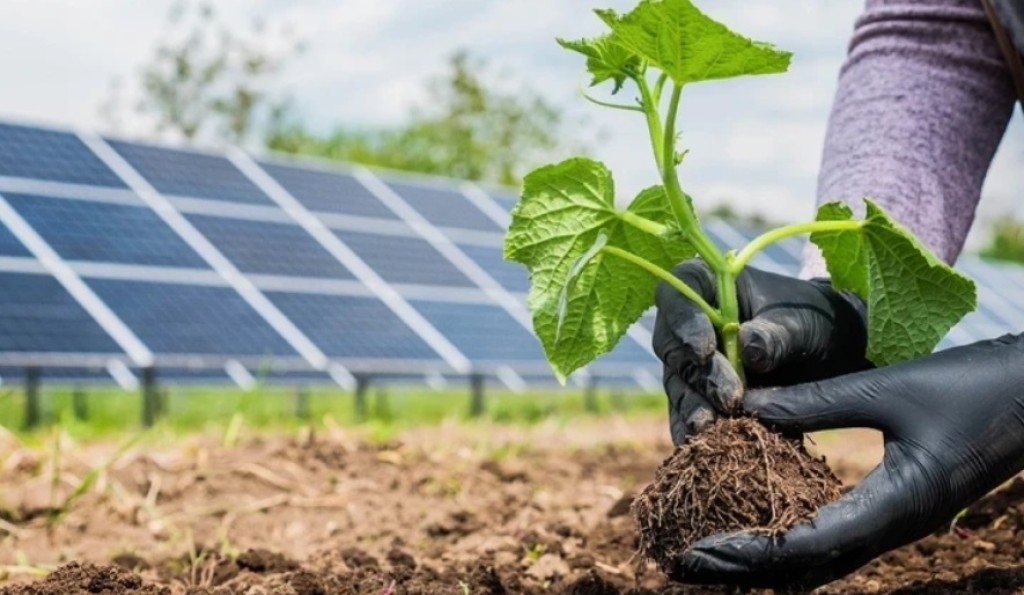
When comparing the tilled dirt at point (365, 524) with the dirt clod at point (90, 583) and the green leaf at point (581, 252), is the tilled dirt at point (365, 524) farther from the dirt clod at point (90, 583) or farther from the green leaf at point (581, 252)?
the green leaf at point (581, 252)

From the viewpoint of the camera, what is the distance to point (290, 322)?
26.2 feet

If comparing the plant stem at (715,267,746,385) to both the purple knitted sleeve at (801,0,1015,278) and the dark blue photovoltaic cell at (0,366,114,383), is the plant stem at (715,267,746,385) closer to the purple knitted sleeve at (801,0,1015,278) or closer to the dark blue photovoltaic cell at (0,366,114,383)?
the purple knitted sleeve at (801,0,1015,278)

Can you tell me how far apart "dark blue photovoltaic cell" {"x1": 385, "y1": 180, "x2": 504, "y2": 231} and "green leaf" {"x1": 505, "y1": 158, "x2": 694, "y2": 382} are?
851 centimetres

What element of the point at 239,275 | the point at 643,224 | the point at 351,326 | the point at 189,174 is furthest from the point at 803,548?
the point at 189,174

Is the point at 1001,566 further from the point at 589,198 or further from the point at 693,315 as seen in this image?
the point at 589,198

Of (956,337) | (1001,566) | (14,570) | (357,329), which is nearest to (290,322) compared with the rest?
(357,329)

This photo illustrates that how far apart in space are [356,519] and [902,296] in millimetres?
1906

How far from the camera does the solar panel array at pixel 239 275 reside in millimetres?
7242

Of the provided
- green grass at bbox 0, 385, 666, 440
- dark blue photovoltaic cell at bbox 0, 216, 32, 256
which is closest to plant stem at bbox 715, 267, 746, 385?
green grass at bbox 0, 385, 666, 440

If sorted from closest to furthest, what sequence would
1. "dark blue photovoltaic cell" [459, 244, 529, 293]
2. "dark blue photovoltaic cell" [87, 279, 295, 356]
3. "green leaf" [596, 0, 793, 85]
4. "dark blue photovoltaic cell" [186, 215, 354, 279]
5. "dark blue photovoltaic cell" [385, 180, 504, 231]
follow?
"green leaf" [596, 0, 793, 85] → "dark blue photovoltaic cell" [87, 279, 295, 356] → "dark blue photovoltaic cell" [186, 215, 354, 279] → "dark blue photovoltaic cell" [459, 244, 529, 293] → "dark blue photovoltaic cell" [385, 180, 504, 231]

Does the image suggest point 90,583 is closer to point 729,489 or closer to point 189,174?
point 729,489

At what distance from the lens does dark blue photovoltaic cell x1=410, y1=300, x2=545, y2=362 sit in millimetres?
8672

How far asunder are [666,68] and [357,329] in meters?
6.56

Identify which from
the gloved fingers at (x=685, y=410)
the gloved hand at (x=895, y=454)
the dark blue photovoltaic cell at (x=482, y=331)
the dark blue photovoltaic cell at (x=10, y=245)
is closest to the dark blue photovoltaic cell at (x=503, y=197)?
the dark blue photovoltaic cell at (x=482, y=331)
